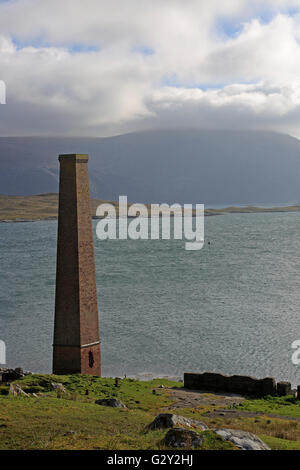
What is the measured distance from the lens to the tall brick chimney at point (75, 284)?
28.5 metres

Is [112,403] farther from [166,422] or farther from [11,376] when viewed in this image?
[11,376]

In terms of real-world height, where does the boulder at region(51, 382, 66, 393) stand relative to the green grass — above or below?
above

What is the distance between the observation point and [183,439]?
1255 centimetres

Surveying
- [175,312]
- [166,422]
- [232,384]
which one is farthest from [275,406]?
[175,312]

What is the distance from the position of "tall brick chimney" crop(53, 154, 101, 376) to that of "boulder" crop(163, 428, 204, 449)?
52.4ft

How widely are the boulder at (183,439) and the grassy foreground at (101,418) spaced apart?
0.17 metres

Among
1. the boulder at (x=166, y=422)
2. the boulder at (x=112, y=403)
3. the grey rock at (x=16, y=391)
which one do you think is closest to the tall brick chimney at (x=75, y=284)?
the grey rock at (x=16, y=391)

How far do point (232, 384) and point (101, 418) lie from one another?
11801mm

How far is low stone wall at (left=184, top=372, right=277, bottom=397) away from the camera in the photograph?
26172mm

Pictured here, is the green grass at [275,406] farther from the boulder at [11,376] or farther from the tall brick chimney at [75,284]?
the boulder at [11,376]

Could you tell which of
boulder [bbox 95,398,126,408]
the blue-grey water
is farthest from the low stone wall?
boulder [bbox 95,398,126,408]

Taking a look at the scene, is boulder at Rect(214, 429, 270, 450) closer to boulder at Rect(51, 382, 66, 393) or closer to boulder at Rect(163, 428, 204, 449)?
boulder at Rect(163, 428, 204, 449)
